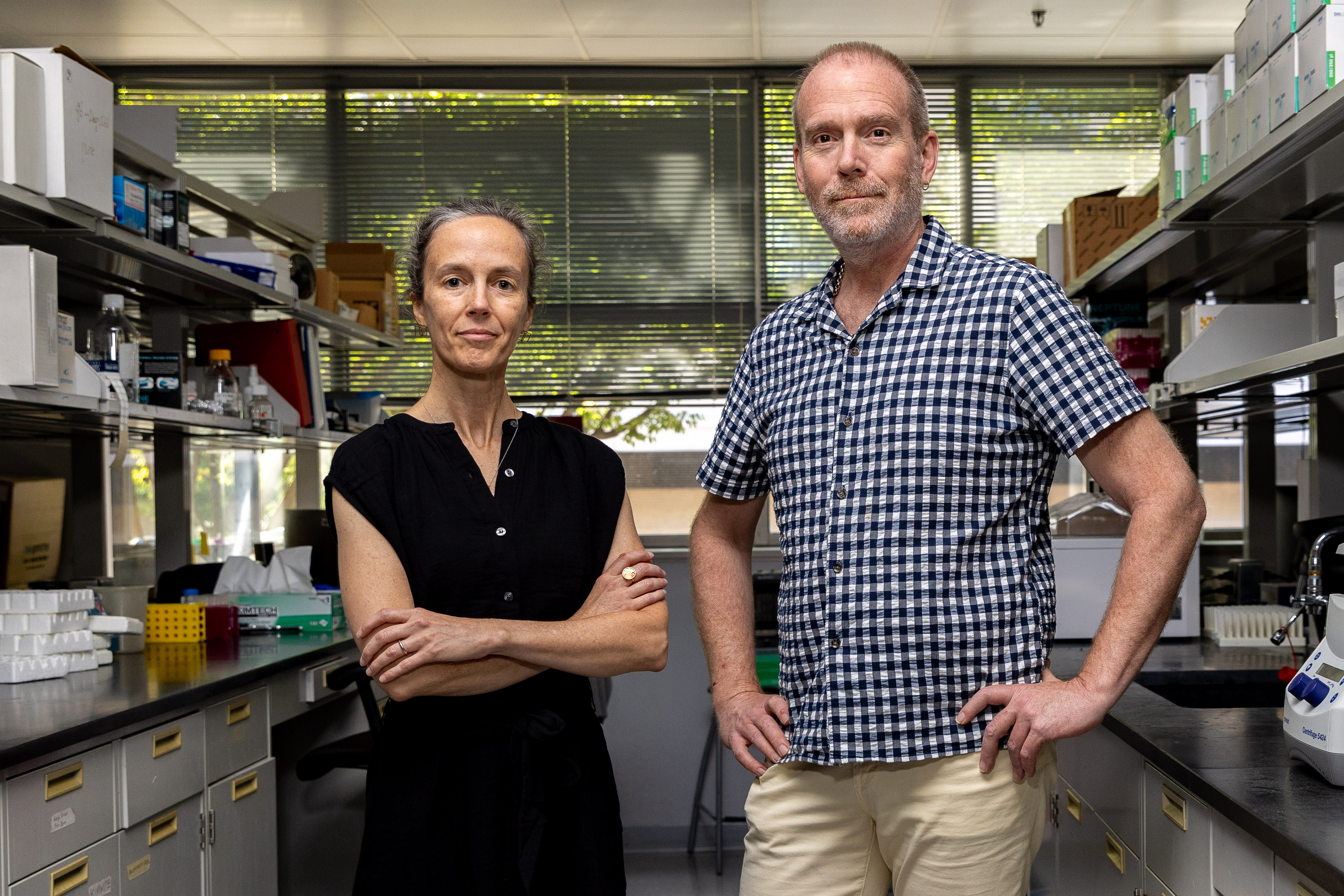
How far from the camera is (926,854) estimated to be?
4.31 feet

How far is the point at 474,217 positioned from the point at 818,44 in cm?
335

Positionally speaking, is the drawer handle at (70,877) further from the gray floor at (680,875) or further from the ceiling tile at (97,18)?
the ceiling tile at (97,18)

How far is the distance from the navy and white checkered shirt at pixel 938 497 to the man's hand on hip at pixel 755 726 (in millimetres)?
34

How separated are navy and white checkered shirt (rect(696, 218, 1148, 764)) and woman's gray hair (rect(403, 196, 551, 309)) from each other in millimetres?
465

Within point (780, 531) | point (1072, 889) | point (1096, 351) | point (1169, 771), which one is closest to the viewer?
point (1096, 351)

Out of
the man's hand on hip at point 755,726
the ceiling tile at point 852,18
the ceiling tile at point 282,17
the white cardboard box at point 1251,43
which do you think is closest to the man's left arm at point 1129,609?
the man's hand on hip at point 755,726

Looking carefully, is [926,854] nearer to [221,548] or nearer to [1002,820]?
[1002,820]

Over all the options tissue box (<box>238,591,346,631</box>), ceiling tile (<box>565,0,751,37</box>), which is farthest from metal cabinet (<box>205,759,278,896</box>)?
ceiling tile (<box>565,0,751,37</box>)

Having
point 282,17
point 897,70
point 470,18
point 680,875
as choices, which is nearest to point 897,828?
point 897,70

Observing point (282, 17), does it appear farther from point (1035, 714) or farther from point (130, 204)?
point (1035, 714)

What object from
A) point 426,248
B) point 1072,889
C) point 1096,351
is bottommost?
point 1072,889

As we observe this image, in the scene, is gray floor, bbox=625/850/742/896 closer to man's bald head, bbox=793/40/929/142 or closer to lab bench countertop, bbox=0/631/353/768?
lab bench countertop, bbox=0/631/353/768

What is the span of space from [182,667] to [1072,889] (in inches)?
78.4

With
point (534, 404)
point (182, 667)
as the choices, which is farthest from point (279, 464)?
point (182, 667)
